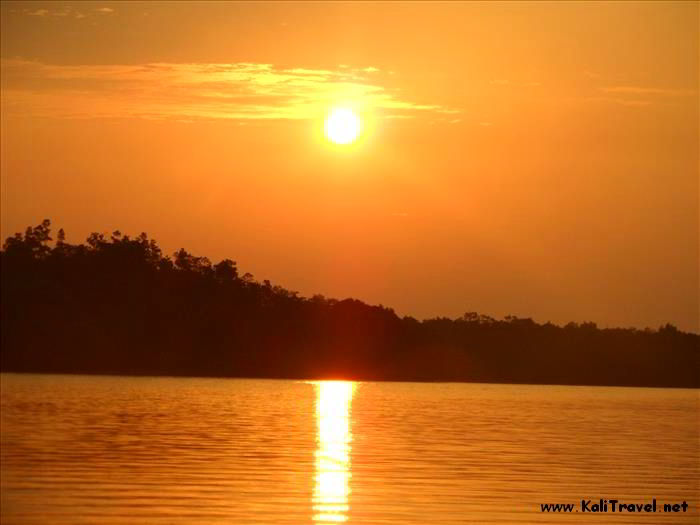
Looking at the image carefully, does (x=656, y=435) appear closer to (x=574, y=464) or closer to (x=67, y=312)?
(x=574, y=464)

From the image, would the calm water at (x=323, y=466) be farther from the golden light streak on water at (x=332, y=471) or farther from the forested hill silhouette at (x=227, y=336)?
the forested hill silhouette at (x=227, y=336)

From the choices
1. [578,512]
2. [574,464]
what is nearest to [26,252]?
[574,464]

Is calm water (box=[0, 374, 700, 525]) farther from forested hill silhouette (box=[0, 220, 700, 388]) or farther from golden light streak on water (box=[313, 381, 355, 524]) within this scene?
forested hill silhouette (box=[0, 220, 700, 388])

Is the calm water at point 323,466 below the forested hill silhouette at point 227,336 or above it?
below

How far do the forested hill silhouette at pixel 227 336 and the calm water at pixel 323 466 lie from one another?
7605 centimetres

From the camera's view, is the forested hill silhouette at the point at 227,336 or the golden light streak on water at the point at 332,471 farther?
the forested hill silhouette at the point at 227,336

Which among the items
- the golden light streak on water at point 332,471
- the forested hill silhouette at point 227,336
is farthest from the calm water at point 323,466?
the forested hill silhouette at point 227,336

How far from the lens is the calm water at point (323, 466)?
2450 centimetres

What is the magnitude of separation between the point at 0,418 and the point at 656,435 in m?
24.0

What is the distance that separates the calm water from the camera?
24505 mm

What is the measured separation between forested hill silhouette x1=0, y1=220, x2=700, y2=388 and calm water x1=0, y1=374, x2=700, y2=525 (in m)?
76.1

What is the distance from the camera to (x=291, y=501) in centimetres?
2553

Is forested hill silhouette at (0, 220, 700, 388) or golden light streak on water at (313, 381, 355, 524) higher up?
forested hill silhouette at (0, 220, 700, 388)

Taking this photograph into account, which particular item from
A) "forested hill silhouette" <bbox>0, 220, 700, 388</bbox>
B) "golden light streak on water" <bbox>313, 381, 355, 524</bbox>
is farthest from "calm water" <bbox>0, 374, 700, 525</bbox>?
"forested hill silhouette" <bbox>0, 220, 700, 388</bbox>
